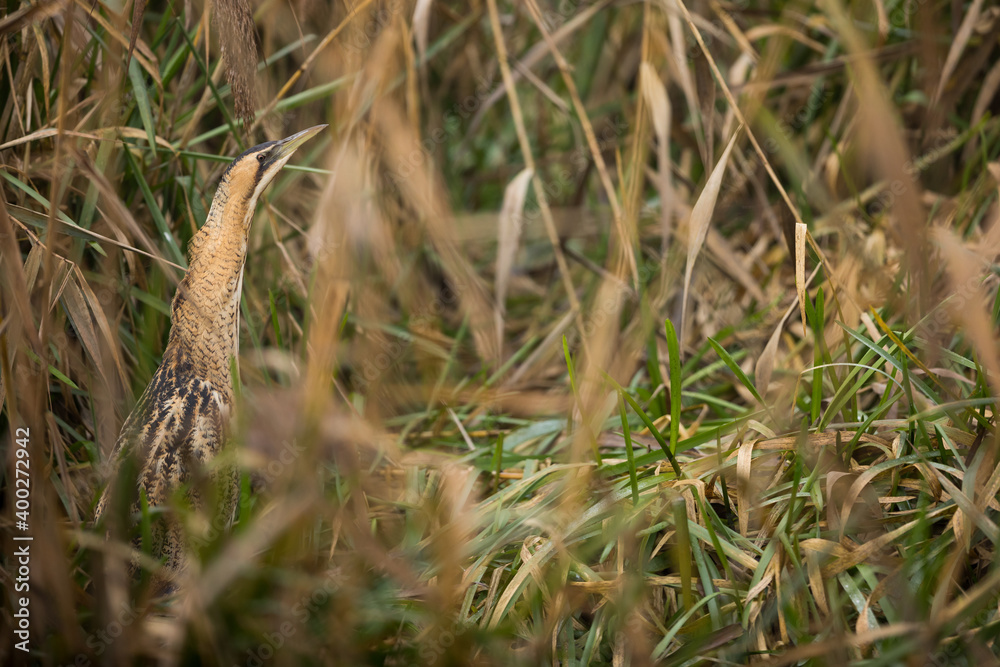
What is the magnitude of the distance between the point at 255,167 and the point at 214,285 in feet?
0.62

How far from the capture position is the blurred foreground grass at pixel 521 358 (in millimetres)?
869

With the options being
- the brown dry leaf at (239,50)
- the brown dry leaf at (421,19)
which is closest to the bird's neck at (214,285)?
the brown dry leaf at (239,50)

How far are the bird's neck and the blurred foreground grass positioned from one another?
5 centimetres

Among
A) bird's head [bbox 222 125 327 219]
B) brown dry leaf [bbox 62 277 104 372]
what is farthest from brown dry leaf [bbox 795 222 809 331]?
brown dry leaf [bbox 62 277 104 372]

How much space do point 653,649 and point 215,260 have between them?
852 mm

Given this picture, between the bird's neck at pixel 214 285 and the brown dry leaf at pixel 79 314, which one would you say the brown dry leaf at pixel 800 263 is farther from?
the brown dry leaf at pixel 79 314

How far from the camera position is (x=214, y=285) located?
3.62ft

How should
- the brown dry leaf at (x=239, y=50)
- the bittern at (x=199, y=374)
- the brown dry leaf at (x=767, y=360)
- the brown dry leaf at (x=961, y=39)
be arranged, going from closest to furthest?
the brown dry leaf at (x=239, y=50)
the bittern at (x=199, y=374)
the brown dry leaf at (x=767, y=360)
the brown dry leaf at (x=961, y=39)

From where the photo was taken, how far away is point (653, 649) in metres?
1.03

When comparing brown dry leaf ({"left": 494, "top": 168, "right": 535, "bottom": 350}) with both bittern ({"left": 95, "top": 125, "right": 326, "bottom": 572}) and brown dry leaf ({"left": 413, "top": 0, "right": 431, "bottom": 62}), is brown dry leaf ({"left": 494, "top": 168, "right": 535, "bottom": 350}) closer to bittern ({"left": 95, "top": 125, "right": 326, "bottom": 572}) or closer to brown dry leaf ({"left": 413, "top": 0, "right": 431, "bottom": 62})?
brown dry leaf ({"left": 413, "top": 0, "right": 431, "bottom": 62})

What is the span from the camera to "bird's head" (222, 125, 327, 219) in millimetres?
1095

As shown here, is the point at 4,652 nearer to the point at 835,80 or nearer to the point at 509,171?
the point at 509,171

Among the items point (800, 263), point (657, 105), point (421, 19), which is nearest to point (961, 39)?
point (657, 105)

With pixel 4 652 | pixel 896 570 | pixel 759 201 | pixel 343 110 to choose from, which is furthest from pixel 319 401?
pixel 759 201
